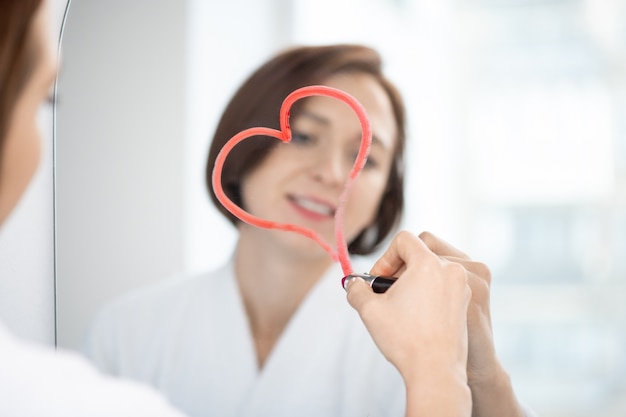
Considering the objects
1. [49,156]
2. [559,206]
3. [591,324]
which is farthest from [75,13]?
[591,324]

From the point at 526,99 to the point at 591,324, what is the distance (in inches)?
27.5

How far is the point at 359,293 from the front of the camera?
46cm

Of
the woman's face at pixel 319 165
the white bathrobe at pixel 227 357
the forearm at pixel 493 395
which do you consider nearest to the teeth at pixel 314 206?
the woman's face at pixel 319 165

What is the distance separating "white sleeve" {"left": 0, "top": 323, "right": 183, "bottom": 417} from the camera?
0.35m

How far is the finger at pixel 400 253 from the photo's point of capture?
461mm

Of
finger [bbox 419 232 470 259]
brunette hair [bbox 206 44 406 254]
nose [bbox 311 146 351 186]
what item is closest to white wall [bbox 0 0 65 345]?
brunette hair [bbox 206 44 406 254]

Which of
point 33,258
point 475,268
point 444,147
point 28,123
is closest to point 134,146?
point 33,258

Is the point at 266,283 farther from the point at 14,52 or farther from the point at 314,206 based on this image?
the point at 14,52

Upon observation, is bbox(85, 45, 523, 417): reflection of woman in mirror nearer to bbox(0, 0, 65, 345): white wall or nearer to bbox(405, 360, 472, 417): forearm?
bbox(0, 0, 65, 345): white wall

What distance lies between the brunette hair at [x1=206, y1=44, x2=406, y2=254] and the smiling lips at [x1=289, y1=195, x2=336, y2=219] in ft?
0.17

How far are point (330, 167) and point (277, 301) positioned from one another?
16 centimetres

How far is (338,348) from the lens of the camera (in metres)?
0.65

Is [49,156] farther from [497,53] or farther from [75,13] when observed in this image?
[497,53]

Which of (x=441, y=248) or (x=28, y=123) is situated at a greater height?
(x=28, y=123)
